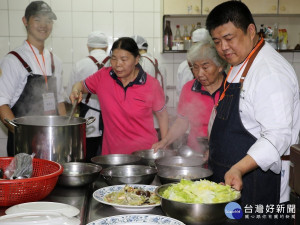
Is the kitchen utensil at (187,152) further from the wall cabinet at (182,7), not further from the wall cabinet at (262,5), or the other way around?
the wall cabinet at (262,5)

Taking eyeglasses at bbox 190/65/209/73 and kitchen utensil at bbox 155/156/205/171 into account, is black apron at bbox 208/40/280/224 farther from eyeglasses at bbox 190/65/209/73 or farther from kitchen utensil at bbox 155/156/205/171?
eyeglasses at bbox 190/65/209/73

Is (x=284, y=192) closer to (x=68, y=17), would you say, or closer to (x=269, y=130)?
(x=269, y=130)

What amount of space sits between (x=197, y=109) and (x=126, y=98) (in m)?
0.58

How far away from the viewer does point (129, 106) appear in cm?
311

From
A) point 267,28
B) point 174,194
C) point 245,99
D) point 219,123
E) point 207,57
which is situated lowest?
point 174,194

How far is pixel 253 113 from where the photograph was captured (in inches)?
76.1

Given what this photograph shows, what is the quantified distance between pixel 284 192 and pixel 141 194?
0.86 m

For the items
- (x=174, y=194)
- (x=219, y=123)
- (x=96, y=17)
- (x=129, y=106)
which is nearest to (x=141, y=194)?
(x=174, y=194)

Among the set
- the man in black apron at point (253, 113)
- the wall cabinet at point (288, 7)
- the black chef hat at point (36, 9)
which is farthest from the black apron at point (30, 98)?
the wall cabinet at point (288, 7)

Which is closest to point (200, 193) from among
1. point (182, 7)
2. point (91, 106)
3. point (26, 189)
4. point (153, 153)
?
point (26, 189)

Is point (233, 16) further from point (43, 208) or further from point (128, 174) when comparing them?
point (43, 208)

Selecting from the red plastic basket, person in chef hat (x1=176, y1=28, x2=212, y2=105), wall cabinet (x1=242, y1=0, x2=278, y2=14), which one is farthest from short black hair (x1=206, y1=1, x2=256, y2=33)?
wall cabinet (x1=242, y1=0, x2=278, y2=14)

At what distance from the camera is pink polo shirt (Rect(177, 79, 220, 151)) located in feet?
9.77

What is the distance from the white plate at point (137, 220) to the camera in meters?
1.46
